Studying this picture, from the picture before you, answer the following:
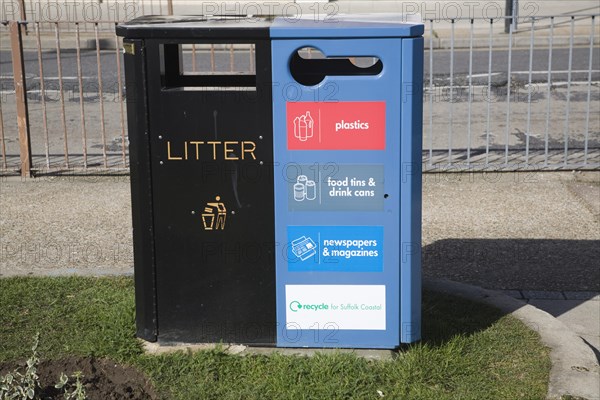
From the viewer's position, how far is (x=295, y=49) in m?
4.36

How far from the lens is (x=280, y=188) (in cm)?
450

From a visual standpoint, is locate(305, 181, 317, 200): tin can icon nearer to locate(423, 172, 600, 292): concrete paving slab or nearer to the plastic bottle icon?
the plastic bottle icon

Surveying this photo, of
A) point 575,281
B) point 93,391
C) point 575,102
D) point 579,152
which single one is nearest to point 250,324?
point 93,391

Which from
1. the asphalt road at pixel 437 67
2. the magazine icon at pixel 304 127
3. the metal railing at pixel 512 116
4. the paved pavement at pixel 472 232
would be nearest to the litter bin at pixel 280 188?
the magazine icon at pixel 304 127

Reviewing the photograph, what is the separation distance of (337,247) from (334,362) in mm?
554

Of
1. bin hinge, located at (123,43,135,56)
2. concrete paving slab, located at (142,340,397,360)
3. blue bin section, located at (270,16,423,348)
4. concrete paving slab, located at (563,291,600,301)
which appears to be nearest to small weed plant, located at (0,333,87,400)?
concrete paving slab, located at (142,340,397,360)

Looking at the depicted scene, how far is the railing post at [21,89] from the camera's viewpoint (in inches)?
368

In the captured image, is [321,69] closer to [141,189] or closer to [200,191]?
[200,191]

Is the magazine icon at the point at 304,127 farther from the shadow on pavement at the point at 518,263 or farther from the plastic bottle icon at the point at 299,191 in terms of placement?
the shadow on pavement at the point at 518,263

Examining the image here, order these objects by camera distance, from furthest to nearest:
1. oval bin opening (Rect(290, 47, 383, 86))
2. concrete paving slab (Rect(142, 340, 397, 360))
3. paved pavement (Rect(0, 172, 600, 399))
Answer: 1. paved pavement (Rect(0, 172, 600, 399))
2. oval bin opening (Rect(290, 47, 383, 86))
3. concrete paving slab (Rect(142, 340, 397, 360))

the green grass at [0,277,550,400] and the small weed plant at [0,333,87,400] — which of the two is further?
the green grass at [0,277,550,400]

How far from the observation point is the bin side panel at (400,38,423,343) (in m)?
4.36

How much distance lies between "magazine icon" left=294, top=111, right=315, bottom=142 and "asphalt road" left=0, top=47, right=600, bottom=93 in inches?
410

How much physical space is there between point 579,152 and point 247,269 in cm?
665
